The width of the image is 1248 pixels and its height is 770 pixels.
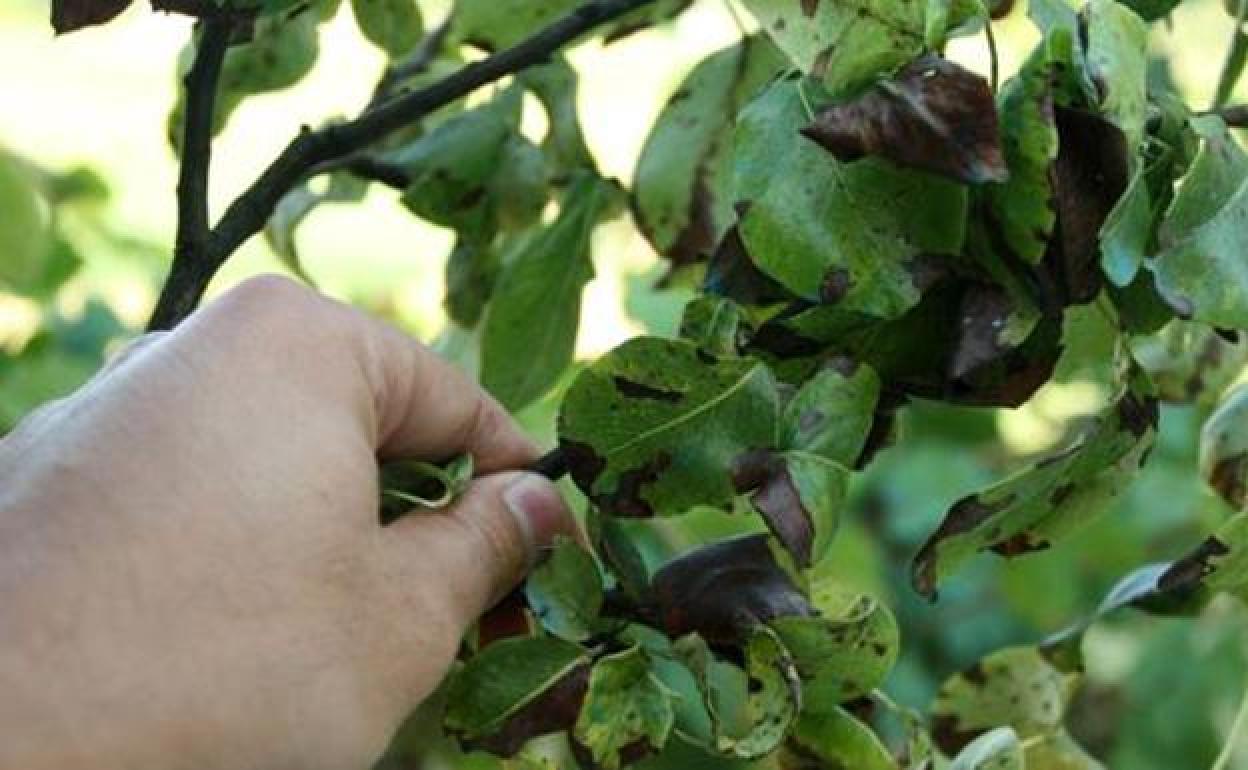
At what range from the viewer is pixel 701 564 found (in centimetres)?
71

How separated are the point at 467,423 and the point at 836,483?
148 millimetres

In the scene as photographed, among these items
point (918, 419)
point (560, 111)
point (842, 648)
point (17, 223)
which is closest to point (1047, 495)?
point (842, 648)

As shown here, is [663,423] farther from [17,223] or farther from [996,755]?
[17,223]

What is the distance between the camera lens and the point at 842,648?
69 cm

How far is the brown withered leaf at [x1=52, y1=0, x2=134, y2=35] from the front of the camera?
68cm

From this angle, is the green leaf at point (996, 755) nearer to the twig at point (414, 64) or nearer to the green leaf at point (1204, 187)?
the green leaf at point (1204, 187)

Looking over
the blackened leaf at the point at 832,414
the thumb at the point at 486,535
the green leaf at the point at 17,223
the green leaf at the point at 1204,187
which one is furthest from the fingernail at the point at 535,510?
the green leaf at the point at 17,223

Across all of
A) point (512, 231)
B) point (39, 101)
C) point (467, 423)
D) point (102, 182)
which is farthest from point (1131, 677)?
point (39, 101)

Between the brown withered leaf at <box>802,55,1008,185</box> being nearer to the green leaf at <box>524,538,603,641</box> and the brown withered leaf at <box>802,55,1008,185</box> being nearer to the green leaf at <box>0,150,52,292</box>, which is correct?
the green leaf at <box>524,538,603,641</box>

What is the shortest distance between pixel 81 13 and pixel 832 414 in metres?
0.23

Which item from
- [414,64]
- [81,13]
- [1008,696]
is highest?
[81,13]

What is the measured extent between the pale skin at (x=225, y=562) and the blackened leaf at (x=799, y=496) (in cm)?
10

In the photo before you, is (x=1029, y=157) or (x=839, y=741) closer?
(x=1029, y=157)

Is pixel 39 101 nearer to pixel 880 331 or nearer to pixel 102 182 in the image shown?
pixel 102 182
